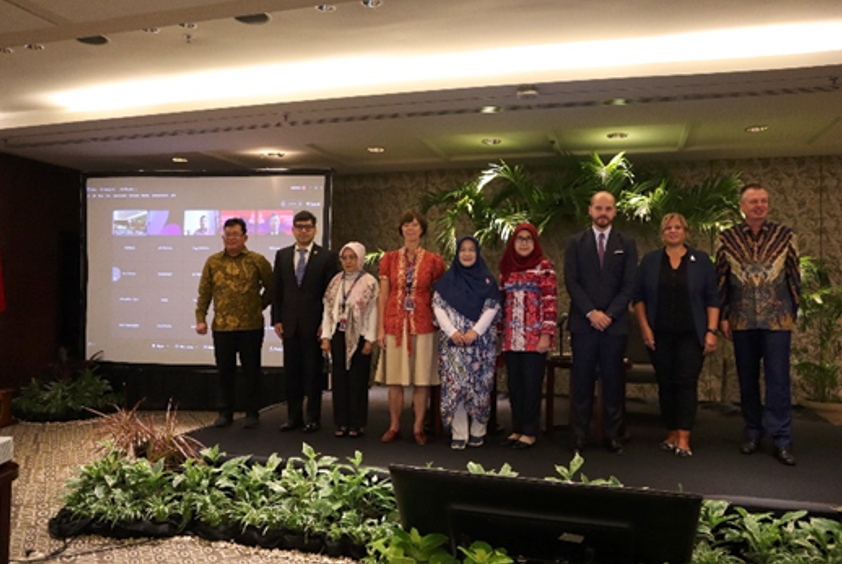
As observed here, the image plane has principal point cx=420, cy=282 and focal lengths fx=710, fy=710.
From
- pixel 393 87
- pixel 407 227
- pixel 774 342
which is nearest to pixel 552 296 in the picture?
pixel 407 227

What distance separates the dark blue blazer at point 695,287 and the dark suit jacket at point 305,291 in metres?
1.86

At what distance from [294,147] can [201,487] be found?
3.48 m

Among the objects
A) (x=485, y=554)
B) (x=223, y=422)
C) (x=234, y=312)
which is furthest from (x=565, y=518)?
(x=223, y=422)

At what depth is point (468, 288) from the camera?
396 cm

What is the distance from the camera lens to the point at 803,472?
11.4 ft

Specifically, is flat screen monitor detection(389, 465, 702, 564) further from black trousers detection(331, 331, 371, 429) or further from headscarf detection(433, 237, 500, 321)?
black trousers detection(331, 331, 371, 429)

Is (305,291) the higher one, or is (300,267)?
(300,267)

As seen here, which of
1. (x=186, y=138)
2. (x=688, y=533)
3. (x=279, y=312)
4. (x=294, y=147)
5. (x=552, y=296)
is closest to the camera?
(x=688, y=533)

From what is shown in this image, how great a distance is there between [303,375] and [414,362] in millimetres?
825

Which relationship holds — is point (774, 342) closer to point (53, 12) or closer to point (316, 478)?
point (316, 478)

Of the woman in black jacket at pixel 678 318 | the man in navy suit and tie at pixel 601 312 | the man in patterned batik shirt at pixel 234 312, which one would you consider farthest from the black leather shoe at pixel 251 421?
the woman in black jacket at pixel 678 318

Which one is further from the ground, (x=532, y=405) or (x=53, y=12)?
(x=53, y=12)

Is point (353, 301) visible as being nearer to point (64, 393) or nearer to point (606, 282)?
point (606, 282)

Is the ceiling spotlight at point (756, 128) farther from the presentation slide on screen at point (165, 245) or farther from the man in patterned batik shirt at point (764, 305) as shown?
the presentation slide on screen at point (165, 245)
